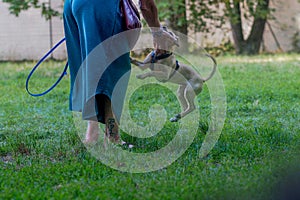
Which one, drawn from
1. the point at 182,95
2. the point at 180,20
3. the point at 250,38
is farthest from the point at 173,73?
the point at 250,38

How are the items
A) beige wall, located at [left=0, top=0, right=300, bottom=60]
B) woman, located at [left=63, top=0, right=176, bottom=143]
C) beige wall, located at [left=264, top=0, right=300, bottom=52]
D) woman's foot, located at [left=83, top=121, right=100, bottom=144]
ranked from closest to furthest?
woman, located at [left=63, top=0, right=176, bottom=143]
woman's foot, located at [left=83, top=121, right=100, bottom=144]
beige wall, located at [left=0, top=0, right=300, bottom=60]
beige wall, located at [left=264, top=0, right=300, bottom=52]

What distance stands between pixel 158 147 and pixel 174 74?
1.93 ft

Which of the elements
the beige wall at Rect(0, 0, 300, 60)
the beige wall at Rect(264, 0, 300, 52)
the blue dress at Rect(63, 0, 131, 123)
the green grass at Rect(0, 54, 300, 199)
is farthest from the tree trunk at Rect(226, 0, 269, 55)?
the blue dress at Rect(63, 0, 131, 123)

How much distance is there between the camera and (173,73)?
4.84 metres

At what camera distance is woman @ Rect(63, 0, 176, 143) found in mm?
4578

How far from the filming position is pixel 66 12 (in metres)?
4.85

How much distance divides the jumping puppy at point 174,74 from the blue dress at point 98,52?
0.57 feet

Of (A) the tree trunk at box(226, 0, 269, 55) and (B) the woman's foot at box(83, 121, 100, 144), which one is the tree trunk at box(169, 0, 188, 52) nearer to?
(A) the tree trunk at box(226, 0, 269, 55)

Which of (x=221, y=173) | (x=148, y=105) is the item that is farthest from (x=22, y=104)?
(x=221, y=173)

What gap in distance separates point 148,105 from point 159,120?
1117mm

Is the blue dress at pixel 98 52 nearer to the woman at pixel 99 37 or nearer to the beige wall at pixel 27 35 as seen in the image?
the woman at pixel 99 37

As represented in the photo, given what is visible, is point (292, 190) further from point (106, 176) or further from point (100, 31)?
point (100, 31)

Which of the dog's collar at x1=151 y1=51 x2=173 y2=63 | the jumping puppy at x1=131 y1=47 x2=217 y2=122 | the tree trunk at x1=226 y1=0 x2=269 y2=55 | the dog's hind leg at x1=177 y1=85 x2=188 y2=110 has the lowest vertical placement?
the tree trunk at x1=226 y1=0 x2=269 y2=55

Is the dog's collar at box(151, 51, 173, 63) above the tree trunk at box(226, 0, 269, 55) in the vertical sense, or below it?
above
